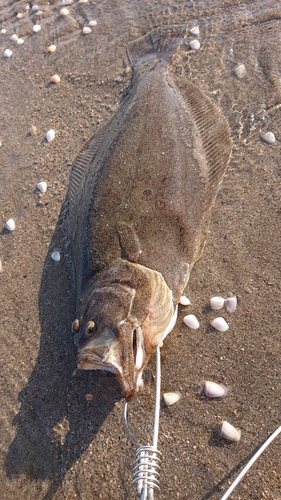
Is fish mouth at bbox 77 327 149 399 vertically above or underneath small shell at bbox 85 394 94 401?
above

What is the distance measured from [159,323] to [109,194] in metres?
1.23

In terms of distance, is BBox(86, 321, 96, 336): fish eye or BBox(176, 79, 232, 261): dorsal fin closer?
BBox(86, 321, 96, 336): fish eye

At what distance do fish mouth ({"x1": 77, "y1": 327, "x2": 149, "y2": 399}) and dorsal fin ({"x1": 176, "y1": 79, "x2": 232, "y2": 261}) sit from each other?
1291 mm

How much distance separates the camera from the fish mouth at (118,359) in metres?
2.52

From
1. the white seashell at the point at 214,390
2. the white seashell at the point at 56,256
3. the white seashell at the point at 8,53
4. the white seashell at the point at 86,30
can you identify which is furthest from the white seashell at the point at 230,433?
the white seashell at the point at 8,53

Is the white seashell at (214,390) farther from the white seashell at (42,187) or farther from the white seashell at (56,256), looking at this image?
the white seashell at (42,187)

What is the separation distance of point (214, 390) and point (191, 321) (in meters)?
0.59

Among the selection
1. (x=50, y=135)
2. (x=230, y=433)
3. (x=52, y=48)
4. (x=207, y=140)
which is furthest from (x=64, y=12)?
(x=230, y=433)

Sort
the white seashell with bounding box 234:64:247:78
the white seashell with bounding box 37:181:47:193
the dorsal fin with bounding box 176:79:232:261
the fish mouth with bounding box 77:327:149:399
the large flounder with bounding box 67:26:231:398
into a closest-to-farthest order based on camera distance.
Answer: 1. the fish mouth with bounding box 77:327:149:399
2. the large flounder with bounding box 67:26:231:398
3. the dorsal fin with bounding box 176:79:232:261
4. the white seashell with bounding box 37:181:47:193
5. the white seashell with bounding box 234:64:247:78

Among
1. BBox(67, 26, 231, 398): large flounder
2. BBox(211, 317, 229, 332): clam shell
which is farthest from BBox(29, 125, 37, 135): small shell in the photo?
BBox(211, 317, 229, 332): clam shell

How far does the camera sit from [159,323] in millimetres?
2961

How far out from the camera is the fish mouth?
8.26ft

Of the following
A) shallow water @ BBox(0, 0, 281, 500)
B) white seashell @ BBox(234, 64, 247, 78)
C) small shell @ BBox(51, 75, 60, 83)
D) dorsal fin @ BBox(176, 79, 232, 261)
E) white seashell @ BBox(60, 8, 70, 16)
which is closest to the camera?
shallow water @ BBox(0, 0, 281, 500)

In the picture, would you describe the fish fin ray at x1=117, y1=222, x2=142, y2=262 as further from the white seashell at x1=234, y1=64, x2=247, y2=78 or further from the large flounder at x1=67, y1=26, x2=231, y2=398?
the white seashell at x1=234, y1=64, x2=247, y2=78
